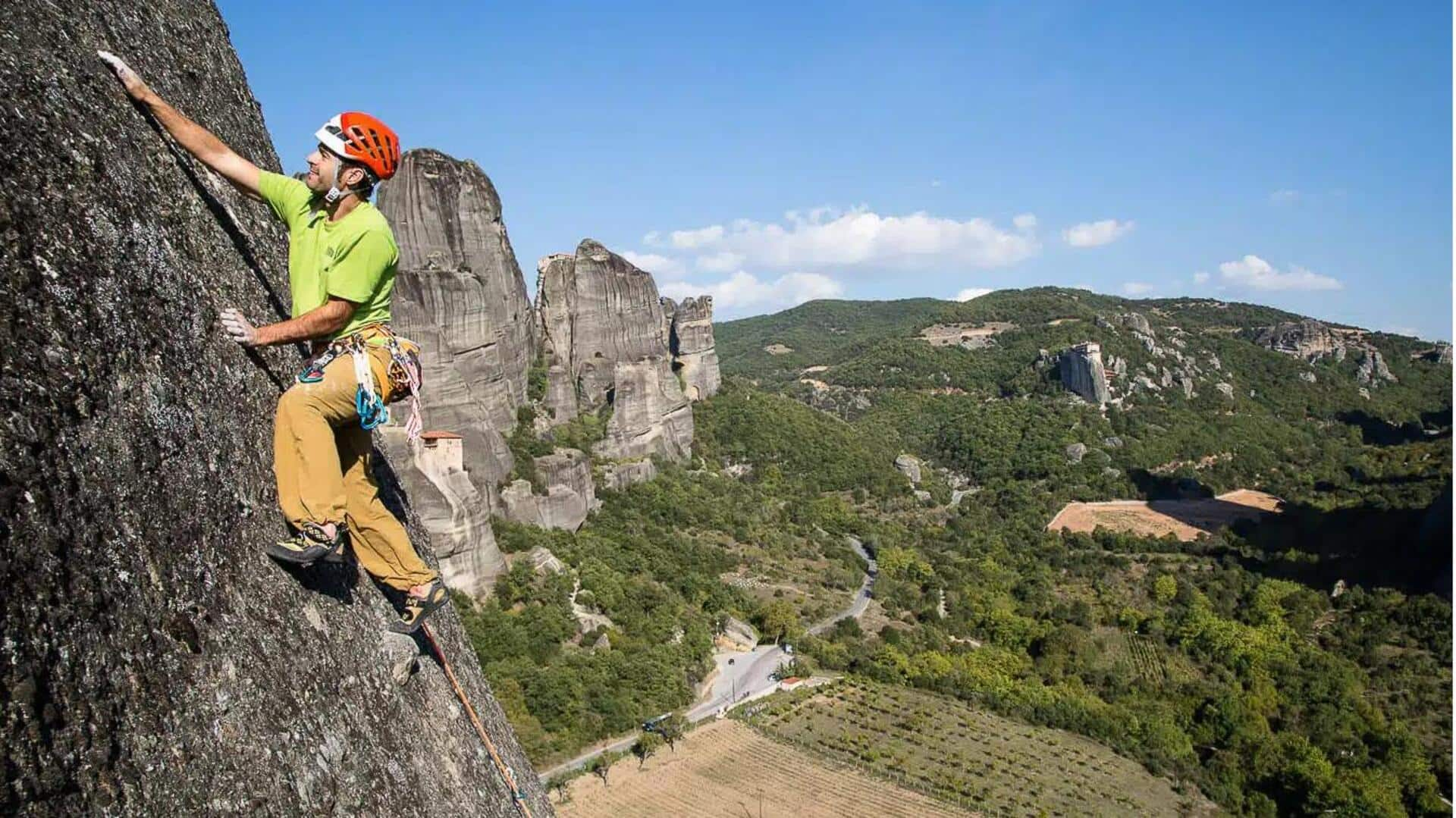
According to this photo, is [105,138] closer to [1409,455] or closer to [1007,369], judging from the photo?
[1409,455]

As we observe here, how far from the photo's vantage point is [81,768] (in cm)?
222

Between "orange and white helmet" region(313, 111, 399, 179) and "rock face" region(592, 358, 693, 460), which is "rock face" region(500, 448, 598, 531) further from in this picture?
"orange and white helmet" region(313, 111, 399, 179)

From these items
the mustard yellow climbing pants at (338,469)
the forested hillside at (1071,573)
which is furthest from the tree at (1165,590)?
the mustard yellow climbing pants at (338,469)

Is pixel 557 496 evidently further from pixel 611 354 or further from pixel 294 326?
pixel 294 326

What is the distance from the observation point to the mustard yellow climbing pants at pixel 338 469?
3561mm

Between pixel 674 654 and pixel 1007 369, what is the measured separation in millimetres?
77392

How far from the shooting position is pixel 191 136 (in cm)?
391

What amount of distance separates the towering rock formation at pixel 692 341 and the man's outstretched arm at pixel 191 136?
195ft

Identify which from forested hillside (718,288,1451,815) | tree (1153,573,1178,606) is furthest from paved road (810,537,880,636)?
tree (1153,573,1178,606)

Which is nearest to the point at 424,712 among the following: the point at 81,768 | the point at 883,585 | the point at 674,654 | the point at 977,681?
the point at 81,768

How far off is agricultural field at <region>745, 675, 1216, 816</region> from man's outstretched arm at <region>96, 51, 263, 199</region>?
33298 mm

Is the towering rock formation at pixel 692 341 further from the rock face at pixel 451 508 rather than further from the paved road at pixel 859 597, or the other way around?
the rock face at pixel 451 508

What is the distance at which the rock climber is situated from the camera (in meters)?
3.60

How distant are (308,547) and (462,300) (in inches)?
1497
